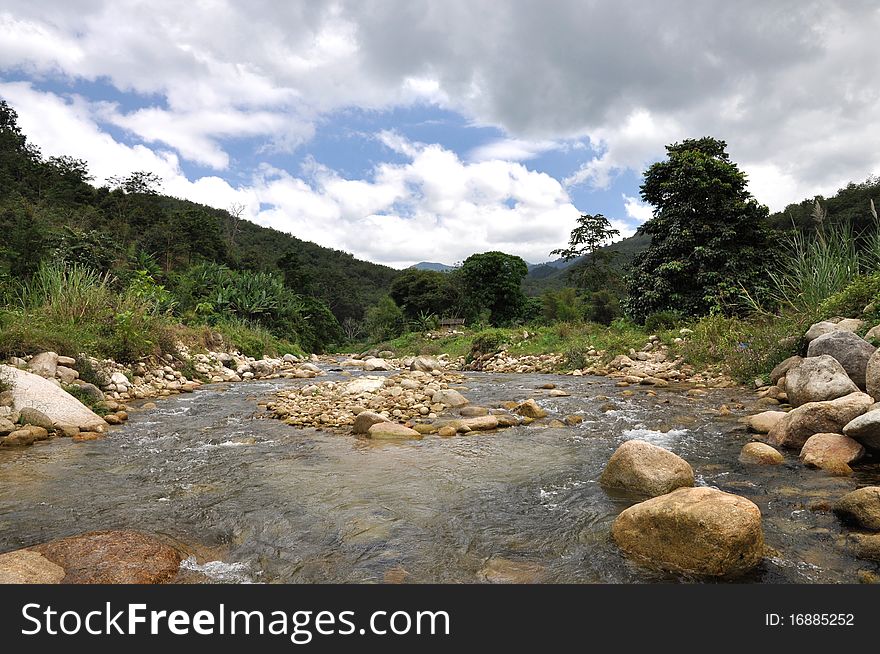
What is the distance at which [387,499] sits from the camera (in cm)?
354

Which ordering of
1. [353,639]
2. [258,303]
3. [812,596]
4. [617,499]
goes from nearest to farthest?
[353,639]
[812,596]
[617,499]
[258,303]

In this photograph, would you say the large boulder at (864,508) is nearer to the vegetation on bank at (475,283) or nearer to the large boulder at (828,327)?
the large boulder at (828,327)

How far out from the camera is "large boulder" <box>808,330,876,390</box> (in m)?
5.70

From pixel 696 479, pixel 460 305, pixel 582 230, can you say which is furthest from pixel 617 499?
pixel 460 305

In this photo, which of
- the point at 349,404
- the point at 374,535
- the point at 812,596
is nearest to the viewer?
the point at 812,596

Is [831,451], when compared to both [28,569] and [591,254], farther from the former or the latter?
[591,254]

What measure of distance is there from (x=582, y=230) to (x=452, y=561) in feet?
110

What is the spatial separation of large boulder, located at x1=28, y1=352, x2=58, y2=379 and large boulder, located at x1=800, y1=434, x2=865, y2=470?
916 centimetres

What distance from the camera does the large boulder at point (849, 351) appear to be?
18.7 feet

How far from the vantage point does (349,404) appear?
25.1 feet

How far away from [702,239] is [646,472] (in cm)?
1520

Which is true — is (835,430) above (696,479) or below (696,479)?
above

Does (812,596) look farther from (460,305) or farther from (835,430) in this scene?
(460,305)

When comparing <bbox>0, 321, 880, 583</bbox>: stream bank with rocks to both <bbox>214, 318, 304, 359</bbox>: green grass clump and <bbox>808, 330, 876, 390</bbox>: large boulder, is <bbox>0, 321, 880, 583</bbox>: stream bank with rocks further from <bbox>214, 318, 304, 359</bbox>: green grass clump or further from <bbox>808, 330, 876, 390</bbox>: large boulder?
<bbox>214, 318, 304, 359</bbox>: green grass clump
